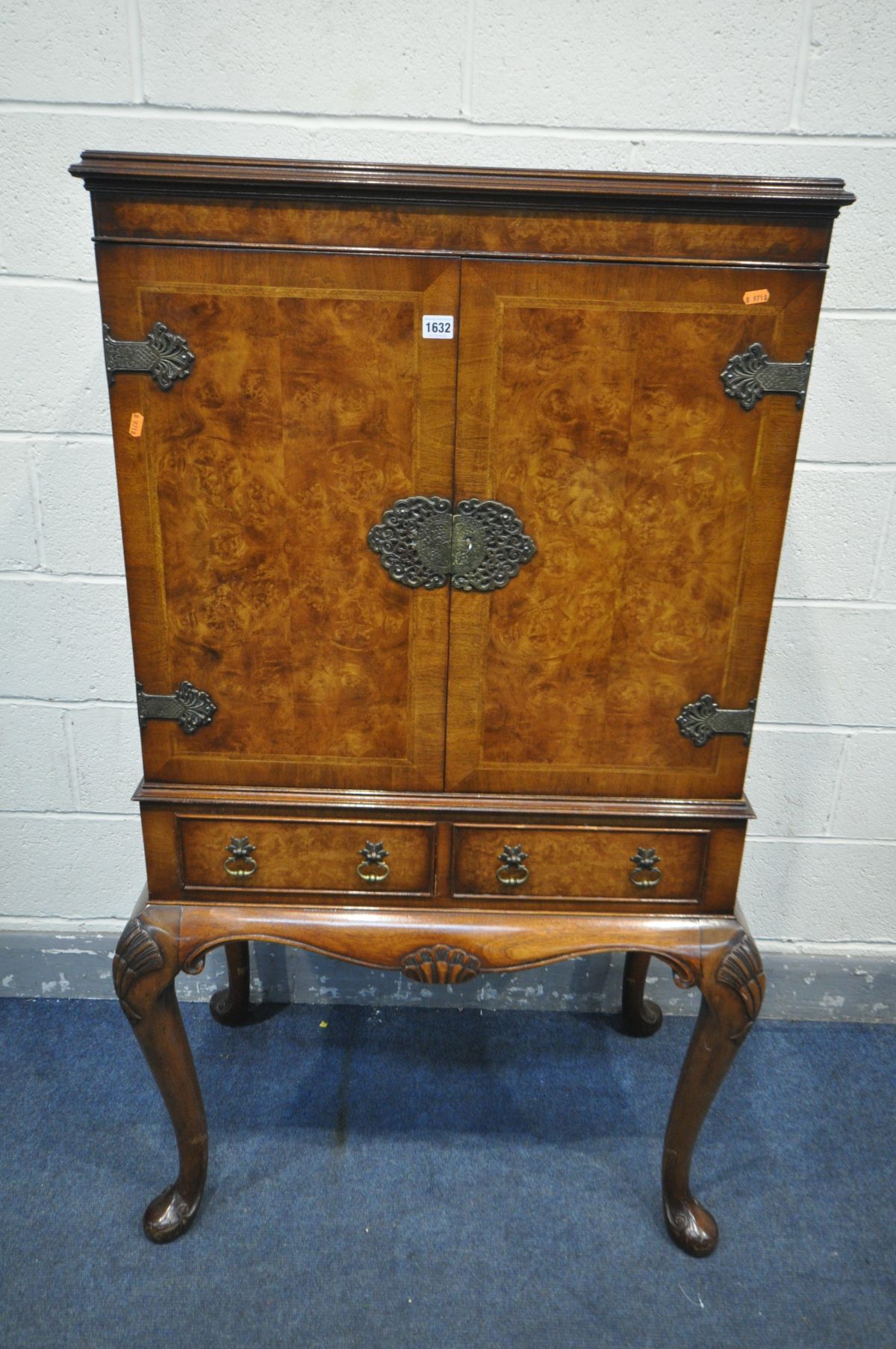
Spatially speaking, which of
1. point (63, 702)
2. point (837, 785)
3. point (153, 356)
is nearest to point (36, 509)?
point (63, 702)

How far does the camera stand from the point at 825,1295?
4.94ft

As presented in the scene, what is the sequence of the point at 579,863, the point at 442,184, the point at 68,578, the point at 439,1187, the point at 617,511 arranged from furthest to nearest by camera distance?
the point at 68,578, the point at 439,1187, the point at 579,863, the point at 617,511, the point at 442,184

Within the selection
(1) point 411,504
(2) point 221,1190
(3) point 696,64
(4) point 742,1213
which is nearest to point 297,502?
(1) point 411,504

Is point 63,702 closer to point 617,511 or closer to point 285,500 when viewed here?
point 285,500

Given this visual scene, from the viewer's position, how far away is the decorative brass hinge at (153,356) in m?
1.14

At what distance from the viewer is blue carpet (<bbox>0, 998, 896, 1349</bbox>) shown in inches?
57.4

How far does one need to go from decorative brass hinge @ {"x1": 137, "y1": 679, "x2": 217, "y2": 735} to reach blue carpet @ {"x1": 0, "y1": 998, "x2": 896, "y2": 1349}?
88 cm

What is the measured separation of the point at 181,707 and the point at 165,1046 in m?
0.54

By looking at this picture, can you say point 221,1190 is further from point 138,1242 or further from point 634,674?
Answer: point 634,674

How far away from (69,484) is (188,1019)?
1.11 meters

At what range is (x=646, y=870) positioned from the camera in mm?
1378

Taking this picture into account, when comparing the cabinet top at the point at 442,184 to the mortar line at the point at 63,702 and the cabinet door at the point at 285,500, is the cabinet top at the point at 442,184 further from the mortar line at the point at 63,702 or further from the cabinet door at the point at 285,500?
the mortar line at the point at 63,702

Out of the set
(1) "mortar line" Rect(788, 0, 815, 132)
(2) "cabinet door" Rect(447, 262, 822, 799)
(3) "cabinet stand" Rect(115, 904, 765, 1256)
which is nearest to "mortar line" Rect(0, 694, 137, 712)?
(3) "cabinet stand" Rect(115, 904, 765, 1256)

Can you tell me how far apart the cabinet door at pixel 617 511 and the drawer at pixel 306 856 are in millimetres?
123
